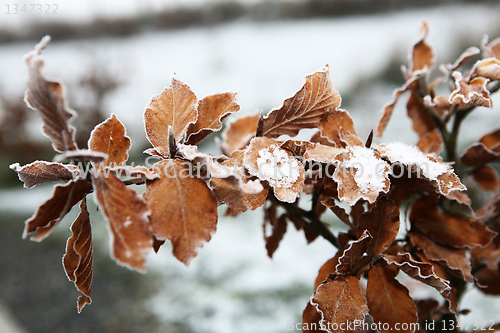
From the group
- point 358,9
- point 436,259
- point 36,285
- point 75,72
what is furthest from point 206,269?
point 358,9

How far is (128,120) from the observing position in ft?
11.0

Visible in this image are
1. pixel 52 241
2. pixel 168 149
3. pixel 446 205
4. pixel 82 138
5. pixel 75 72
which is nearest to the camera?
pixel 168 149

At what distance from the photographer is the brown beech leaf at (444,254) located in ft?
1.07

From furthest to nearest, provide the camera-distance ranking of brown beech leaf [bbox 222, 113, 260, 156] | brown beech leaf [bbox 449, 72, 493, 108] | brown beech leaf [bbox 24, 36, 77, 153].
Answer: brown beech leaf [bbox 222, 113, 260, 156], brown beech leaf [bbox 449, 72, 493, 108], brown beech leaf [bbox 24, 36, 77, 153]

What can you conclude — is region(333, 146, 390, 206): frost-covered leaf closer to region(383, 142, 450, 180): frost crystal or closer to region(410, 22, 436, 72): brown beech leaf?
region(383, 142, 450, 180): frost crystal

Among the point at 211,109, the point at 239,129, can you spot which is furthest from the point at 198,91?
the point at 211,109

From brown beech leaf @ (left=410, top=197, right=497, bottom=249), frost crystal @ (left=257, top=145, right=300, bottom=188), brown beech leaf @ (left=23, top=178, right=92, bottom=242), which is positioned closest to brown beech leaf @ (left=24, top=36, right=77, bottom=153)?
brown beech leaf @ (left=23, top=178, right=92, bottom=242)

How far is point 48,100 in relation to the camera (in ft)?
0.67

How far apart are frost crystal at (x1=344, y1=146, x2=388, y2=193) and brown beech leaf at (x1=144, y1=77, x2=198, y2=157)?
134mm

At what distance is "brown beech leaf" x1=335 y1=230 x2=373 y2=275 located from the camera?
28 cm

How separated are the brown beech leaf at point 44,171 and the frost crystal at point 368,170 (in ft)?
0.70

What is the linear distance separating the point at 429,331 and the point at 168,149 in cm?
47

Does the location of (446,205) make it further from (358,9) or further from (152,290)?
(358,9)

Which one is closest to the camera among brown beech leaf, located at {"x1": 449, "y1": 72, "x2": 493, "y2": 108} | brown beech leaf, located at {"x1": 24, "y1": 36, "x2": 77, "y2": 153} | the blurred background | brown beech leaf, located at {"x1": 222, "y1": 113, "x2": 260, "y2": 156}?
brown beech leaf, located at {"x1": 24, "y1": 36, "x2": 77, "y2": 153}
